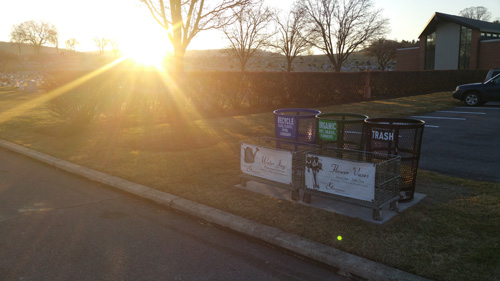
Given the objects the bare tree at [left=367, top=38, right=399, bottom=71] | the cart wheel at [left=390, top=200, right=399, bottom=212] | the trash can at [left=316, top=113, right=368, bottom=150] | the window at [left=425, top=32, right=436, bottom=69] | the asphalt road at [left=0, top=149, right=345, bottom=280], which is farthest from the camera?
the bare tree at [left=367, top=38, right=399, bottom=71]

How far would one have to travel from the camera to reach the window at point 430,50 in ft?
155

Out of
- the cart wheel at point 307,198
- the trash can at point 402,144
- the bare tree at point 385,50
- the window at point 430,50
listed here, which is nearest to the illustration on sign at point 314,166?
the cart wheel at point 307,198

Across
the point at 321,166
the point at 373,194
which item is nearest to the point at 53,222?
the point at 321,166

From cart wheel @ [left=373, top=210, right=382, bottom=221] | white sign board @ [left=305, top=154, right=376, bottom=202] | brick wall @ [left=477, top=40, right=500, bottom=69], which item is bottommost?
cart wheel @ [left=373, top=210, right=382, bottom=221]

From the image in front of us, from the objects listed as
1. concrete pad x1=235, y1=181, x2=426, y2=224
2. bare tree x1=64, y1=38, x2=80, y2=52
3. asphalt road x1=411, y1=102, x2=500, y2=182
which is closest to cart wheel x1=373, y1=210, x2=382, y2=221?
concrete pad x1=235, y1=181, x2=426, y2=224

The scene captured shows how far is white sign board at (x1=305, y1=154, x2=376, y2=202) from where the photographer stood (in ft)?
14.2

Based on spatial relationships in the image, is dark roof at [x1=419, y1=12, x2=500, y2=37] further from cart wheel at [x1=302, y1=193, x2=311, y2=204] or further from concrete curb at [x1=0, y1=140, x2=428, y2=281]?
concrete curb at [x1=0, y1=140, x2=428, y2=281]

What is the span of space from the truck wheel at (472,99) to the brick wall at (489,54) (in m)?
28.8

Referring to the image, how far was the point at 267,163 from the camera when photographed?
17.4 feet

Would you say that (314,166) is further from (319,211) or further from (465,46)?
(465,46)

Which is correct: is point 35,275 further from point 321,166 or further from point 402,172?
point 402,172

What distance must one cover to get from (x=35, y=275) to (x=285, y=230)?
103 inches

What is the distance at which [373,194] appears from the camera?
4301 millimetres

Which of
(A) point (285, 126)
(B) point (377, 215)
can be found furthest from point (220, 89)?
(B) point (377, 215)
